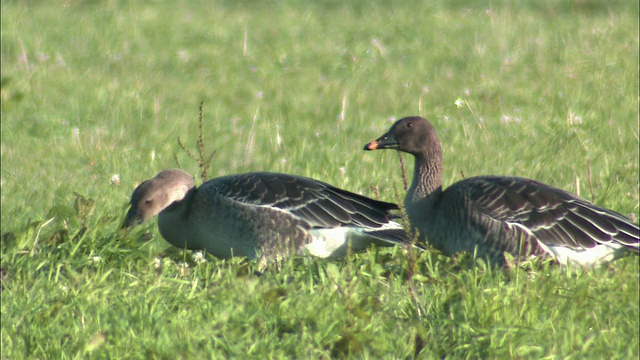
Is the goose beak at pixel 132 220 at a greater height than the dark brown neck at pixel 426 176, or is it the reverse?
the dark brown neck at pixel 426 176

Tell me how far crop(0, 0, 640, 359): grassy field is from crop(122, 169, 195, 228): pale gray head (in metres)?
0.14

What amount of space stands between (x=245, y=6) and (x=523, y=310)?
10.4 m

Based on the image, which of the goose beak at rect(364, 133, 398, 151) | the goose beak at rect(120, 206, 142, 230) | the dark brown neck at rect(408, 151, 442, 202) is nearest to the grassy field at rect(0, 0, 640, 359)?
the goose beak at rect(120, 206, 142, 230)

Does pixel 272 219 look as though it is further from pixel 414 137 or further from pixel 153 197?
pixel 414 137

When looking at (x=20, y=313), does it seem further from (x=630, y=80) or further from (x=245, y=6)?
(x=245, y=6)

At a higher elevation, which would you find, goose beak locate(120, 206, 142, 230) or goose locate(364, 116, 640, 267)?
goose locate(364, 116, 640, 267)

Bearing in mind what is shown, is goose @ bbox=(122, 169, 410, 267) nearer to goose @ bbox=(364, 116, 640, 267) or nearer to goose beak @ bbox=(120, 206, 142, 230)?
goose beak @ bbox=(120, 206, 142, 230)

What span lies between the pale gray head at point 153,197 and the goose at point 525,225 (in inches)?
64.7

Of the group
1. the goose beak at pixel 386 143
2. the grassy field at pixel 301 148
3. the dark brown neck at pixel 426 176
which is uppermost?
the goose beak at pixel 386 143

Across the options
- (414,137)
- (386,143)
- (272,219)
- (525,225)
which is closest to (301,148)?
(386,143)

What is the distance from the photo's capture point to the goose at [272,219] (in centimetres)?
575

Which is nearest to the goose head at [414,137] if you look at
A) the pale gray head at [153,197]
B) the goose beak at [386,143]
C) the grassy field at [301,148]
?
the goose beak at [386,143]

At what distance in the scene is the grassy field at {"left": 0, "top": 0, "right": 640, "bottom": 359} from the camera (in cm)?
462

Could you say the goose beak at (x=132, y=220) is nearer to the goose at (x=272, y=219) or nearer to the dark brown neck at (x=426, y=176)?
the goose at (x=272, y=219)
